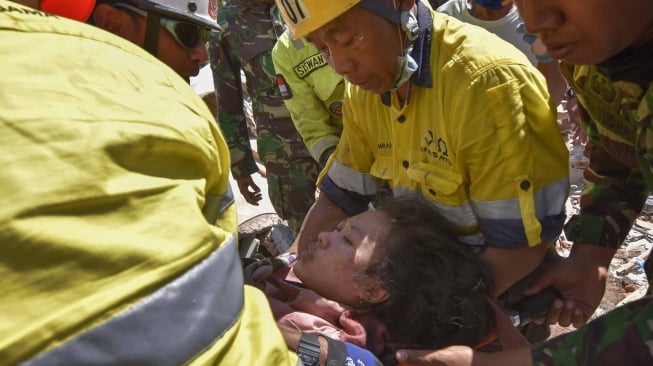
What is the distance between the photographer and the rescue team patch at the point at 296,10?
91.7 inches

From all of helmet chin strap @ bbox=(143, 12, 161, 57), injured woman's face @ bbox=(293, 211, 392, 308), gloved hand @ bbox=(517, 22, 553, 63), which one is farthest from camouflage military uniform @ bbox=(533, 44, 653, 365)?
helmet chin strap @ bbox=(143, 12, 161, 57)

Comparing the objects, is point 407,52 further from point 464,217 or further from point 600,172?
point 600,172

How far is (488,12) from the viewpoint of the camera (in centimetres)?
A: 436

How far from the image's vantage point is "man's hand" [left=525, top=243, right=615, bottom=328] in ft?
7.93

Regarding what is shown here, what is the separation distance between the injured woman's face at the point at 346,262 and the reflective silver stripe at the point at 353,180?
41cm

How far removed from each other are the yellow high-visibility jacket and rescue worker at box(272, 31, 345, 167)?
2.87m

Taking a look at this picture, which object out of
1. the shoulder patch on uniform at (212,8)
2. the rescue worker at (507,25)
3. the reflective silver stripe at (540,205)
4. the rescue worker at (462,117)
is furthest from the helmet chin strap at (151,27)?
the rescue worker at (507,25)

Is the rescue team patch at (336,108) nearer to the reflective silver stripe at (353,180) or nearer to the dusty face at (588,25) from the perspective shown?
the reflective silver stripe at (353,180)

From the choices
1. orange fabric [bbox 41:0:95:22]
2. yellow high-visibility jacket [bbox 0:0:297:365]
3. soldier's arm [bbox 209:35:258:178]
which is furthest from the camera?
soldier's arm [bbox 209:35:258:178]

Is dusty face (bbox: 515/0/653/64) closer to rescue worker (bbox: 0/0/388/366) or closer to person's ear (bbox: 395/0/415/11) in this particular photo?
person's ear (bbox: 395/0/415/11)

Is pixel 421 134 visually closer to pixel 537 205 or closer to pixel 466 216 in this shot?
pixel 466 216

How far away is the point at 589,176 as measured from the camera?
8.65 feet

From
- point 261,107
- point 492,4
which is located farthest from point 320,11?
point 261,107

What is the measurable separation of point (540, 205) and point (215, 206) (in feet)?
4.72
